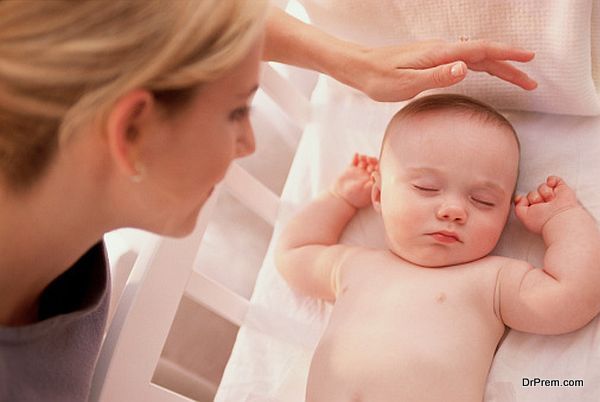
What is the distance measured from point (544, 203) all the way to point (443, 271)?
19 centimetres

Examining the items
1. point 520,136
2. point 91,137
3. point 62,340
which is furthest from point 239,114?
point 520,136

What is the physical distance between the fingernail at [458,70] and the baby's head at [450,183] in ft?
0.30

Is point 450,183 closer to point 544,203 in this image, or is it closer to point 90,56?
point 544,203

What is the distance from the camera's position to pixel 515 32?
4.15 feet

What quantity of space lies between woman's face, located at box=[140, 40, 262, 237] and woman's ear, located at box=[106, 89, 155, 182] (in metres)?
0.01

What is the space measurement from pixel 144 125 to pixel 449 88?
76 cm

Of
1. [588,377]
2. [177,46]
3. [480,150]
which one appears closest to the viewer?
[177,46]

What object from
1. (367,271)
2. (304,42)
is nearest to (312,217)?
(367,271)

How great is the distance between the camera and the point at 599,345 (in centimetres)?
109

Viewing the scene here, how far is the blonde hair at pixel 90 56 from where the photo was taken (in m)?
0.66

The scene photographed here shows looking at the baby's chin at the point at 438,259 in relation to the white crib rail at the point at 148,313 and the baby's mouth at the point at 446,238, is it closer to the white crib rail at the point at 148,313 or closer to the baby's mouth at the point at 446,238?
the baby's mouth at the point at 446,238

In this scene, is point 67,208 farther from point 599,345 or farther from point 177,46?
point 599,345

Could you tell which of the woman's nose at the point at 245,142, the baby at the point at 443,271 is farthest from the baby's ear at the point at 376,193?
the woman's nose at the point at 245,142

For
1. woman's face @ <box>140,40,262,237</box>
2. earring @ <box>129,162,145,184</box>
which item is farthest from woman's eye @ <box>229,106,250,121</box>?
earring @ <box>129,162,145,184</box>
